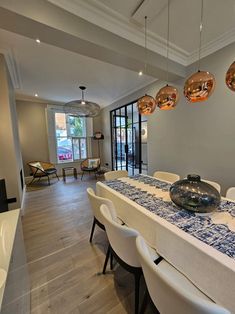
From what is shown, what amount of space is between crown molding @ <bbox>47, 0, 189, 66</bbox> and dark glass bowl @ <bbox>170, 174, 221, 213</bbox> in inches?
79.7

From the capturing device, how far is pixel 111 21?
190cm

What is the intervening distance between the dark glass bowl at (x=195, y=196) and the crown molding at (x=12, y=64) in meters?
3.24

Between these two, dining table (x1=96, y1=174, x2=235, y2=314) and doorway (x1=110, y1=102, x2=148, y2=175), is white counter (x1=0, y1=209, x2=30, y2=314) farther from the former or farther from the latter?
doorway (x1=110, y1=102, x2=148, y2=175)

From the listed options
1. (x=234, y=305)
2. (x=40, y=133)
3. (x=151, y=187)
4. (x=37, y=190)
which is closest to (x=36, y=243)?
(x=151, y=187)

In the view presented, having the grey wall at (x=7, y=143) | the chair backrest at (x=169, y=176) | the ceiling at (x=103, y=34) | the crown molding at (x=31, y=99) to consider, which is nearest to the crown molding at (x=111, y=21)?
the ceiling at (x=103, y=34)

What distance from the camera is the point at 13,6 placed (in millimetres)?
1435

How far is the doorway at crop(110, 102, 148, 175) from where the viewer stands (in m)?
4.68

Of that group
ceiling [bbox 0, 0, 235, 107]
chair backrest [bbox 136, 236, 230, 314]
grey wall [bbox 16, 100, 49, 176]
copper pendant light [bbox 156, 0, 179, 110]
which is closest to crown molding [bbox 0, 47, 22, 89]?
ceiling [bbox 0, 0, 235, 107]

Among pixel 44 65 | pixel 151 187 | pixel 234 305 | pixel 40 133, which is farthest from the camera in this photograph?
pixel 40 133

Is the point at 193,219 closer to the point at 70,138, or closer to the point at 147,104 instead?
the point at 147,104

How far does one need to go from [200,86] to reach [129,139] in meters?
3.80

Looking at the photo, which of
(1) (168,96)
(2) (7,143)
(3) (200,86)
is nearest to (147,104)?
(1) (168,96)

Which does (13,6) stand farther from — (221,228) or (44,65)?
(221,228)

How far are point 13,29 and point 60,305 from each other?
273 centimetres
